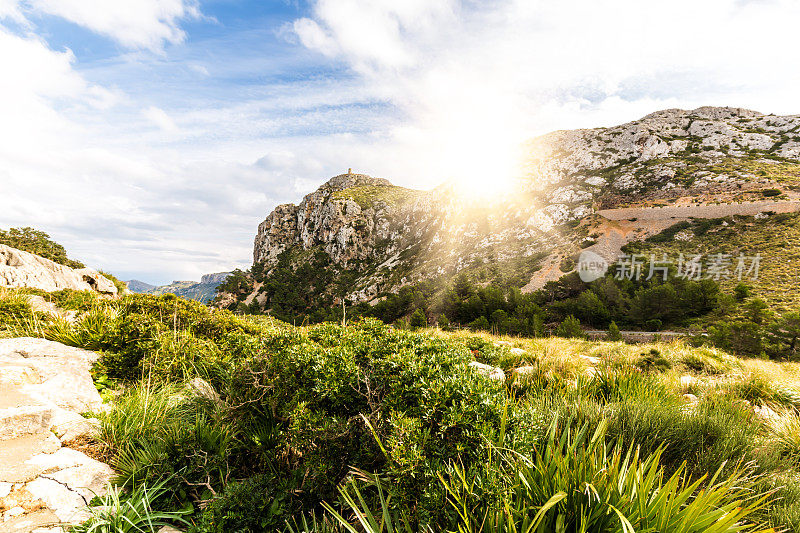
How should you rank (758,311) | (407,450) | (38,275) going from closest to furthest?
(407,450) → (38,275) → (758,311)

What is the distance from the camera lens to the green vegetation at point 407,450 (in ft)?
6.13

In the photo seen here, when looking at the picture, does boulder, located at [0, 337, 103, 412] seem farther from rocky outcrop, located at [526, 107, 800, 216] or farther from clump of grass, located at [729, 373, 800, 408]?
rocky outcrop, located at [526, 107, 800, 216]

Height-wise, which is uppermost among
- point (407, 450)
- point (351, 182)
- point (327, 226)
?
point (351, 182)

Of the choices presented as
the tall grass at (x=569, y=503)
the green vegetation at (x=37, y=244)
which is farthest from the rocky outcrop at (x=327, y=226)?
the tall grass at (x=569, y=503)

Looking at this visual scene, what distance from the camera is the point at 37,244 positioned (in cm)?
3127

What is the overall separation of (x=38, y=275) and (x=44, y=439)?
2143 cm

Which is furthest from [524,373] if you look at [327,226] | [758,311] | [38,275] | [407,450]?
[327,226]

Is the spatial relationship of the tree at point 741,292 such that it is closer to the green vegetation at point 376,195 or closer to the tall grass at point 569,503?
the tall grass at point 569,503

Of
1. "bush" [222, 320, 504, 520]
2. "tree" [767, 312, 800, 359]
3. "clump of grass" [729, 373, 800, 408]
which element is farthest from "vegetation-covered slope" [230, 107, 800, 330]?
"bush" [222, 320, 504, 520]

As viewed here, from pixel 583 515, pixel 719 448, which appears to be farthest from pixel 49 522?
pixel 719 448

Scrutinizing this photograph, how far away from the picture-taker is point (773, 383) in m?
6.04

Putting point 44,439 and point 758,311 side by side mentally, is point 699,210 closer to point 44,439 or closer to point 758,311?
point 758,311

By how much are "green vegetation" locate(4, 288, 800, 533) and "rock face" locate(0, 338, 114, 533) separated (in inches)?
8.1

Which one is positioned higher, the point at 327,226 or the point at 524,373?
the point at 327,226
